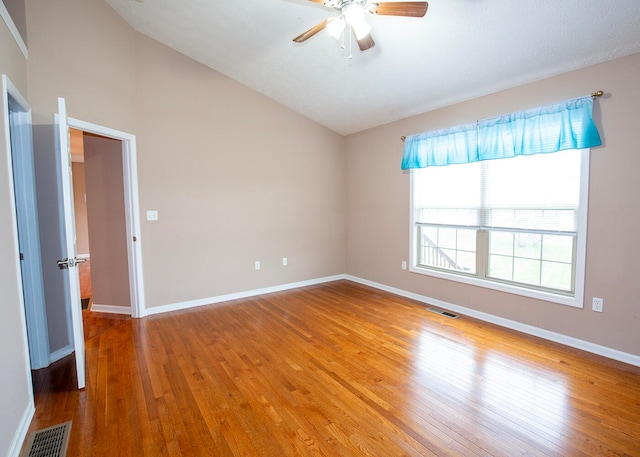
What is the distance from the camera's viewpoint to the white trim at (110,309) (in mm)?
3809

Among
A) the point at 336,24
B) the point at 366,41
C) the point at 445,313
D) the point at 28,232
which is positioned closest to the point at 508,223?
the point at 445,313

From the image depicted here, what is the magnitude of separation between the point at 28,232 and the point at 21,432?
1489 millimetres

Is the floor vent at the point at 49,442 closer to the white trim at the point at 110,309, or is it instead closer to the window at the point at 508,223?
the white trim at the point at 110,309

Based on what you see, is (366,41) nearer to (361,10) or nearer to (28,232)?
(361,10)

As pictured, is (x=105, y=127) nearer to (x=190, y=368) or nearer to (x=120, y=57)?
(x=120, y=57)

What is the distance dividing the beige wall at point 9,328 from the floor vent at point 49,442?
8 centimetres

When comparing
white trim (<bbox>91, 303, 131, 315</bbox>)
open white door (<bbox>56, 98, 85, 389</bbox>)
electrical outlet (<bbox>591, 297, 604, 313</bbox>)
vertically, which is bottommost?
white trim (<bbox>91, 303, 131, 315</bbox>)

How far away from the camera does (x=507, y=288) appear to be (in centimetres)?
327

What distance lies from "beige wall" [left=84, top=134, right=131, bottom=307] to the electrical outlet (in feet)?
16.2

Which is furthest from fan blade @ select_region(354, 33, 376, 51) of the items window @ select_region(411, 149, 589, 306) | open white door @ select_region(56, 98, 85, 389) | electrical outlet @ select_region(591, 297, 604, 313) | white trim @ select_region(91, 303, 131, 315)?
white trim @ select_region(91, 303, 131, 315)

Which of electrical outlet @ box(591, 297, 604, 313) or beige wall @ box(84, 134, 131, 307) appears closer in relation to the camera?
electrical outlet @ box(591, 297, 604, 313)

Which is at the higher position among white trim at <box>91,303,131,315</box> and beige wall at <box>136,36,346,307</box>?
beige wall at <box>136,36,346,307</box>

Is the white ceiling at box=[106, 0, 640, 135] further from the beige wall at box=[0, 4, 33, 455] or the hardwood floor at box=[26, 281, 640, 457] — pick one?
the hardwood floor at box=[26, 281, 640, 457]

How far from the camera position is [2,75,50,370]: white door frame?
2379 millimetres
